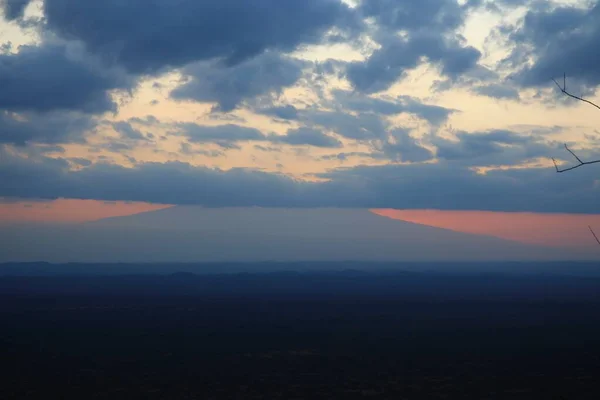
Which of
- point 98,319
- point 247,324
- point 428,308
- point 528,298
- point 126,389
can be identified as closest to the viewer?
point 126,389

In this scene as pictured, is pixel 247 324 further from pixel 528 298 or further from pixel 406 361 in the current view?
pixel 528 298

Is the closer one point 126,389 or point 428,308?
point 126,389

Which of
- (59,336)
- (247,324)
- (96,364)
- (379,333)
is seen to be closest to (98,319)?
(59,336)

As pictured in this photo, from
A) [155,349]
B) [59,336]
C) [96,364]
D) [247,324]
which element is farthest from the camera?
[247,324]

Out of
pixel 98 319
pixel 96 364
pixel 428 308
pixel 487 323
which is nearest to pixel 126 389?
pixel 96 364

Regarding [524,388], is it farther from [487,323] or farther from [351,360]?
[487,323]

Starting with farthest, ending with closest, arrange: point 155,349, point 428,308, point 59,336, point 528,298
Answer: point 528,298 → point 428,308 → point 59,336 → point 155,349
